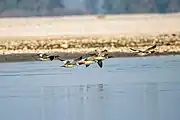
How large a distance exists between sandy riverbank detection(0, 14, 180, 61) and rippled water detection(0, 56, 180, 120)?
5838 millimetres

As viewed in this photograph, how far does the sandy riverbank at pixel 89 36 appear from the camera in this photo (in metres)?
31.4

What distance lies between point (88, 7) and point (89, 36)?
6216 centimetres

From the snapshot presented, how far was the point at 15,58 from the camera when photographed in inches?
1123

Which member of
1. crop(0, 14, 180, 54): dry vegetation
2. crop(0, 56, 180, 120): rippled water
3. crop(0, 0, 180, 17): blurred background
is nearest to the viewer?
crop(0, 56, 180, 120): rippled water

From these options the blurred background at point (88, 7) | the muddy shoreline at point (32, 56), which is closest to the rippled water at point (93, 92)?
the muddy shoreline at point (32, 56)

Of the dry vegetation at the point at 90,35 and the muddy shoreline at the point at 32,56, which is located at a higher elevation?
the dry vegetation at the point at 90,35

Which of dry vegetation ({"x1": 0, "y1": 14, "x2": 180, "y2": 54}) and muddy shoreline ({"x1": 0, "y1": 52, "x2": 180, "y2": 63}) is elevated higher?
dry vegetation ({"x1": 0, "y1": 14, "x2": 180, "y2": 54})

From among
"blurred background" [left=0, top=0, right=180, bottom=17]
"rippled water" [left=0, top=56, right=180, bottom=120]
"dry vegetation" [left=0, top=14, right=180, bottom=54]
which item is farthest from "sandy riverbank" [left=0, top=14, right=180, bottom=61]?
"blurred background" [left=0, top=0, right=180, bottom=17]

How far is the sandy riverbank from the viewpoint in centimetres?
3142

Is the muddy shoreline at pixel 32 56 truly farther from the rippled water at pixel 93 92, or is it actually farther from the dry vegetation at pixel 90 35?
the rippled water at pixel 93 92

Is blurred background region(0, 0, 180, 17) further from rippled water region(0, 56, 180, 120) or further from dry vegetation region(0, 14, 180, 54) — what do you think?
rippled water region(0, 56, 180, 120)

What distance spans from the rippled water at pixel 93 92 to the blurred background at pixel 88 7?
59.3m

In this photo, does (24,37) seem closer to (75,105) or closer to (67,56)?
(67,56)

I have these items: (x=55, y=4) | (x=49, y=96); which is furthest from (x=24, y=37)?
(x=55, y=4)
